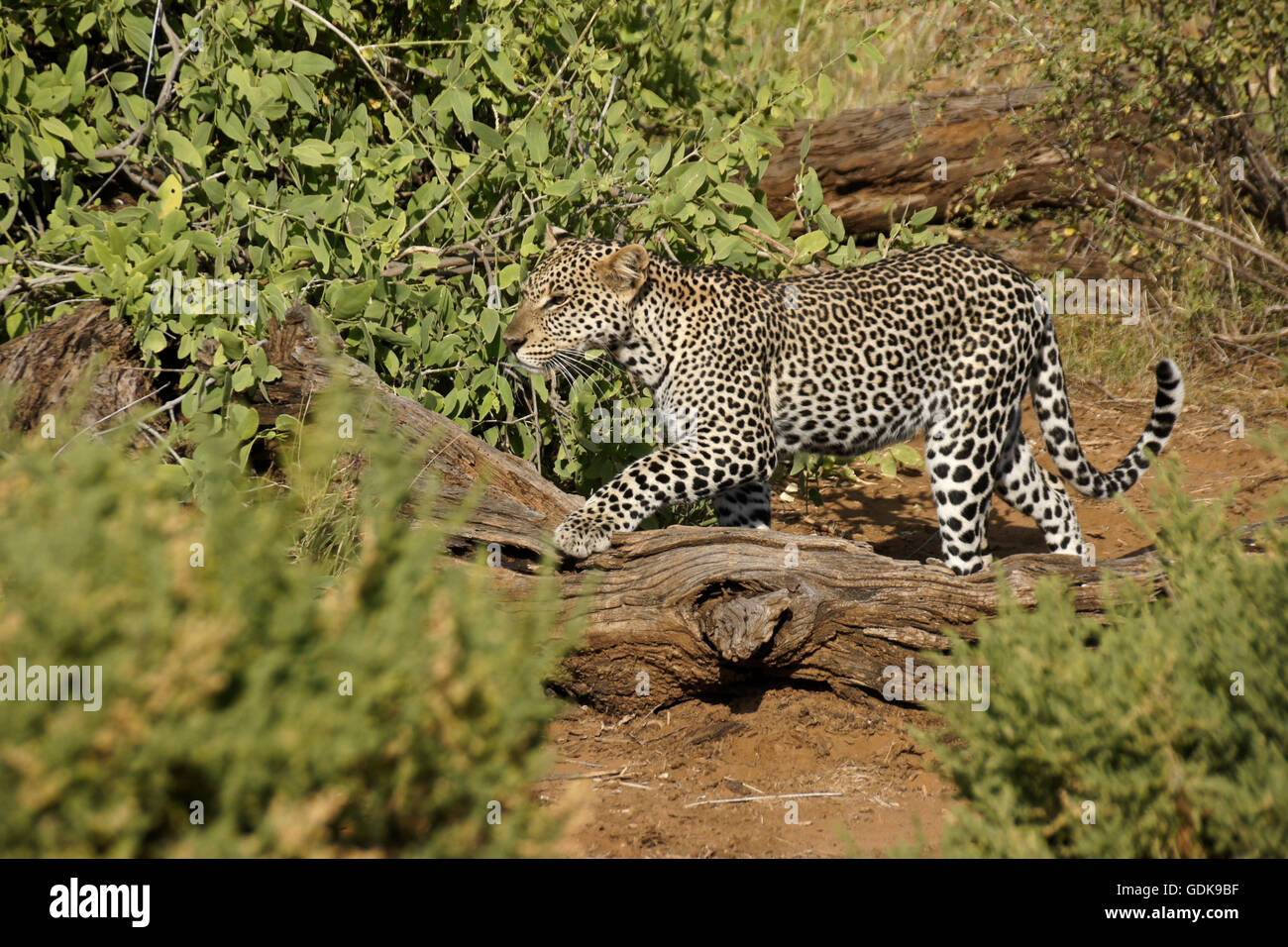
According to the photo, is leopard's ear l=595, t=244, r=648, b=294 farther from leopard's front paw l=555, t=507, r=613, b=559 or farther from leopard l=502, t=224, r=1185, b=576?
leopard's front paw l=555, t=507, r=613, b=559

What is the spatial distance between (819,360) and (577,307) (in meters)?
1.36

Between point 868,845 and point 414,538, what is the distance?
8.85ft

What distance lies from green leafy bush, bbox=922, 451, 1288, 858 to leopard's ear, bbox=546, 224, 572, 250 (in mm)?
3951

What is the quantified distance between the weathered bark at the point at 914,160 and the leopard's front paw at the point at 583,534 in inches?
225

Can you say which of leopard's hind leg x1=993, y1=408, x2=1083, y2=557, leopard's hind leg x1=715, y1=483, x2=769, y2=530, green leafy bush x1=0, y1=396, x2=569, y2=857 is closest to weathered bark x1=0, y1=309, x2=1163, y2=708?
leopard's hind leg x1=715, y1=483, x2=769, y2=530

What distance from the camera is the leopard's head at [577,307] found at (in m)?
6.54

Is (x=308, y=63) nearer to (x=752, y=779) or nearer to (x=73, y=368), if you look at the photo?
(x=73, y=368)

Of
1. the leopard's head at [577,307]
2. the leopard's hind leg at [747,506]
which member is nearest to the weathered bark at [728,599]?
the leopard's head at [577,307]

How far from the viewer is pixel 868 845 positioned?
4871 millimetres

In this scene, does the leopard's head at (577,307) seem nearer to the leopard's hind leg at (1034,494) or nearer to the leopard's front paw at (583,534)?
the leopard's front paw at (583,534)

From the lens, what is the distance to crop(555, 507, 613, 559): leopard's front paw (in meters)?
5.75

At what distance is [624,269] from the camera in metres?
6.50
